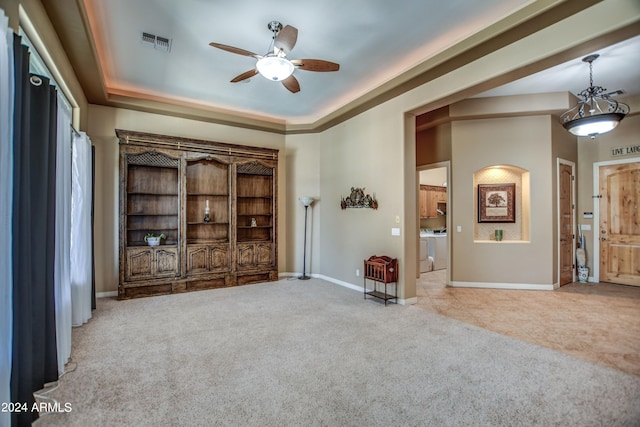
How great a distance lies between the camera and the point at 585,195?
6371 millimetres

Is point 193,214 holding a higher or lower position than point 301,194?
lower

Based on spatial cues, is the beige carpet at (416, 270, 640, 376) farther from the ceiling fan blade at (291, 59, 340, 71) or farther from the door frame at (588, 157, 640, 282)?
the ceiling fan blade at (291, 59, 340, 71)

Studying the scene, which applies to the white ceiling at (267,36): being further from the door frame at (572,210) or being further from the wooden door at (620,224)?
the wooden door at (620,224)

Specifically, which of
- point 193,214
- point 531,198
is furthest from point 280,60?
point 531,198

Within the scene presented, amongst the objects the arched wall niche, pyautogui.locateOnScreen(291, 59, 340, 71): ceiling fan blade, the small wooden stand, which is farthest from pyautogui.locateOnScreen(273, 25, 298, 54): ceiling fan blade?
the arched wall niche

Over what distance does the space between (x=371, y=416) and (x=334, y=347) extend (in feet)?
3.56

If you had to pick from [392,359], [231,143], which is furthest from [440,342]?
[231,143]

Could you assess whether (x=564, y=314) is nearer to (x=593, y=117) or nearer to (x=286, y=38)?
(x=593, y=117)

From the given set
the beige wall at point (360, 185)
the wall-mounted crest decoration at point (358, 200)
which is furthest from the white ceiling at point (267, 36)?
the wall-mounted crest decoration at point (358, 200)

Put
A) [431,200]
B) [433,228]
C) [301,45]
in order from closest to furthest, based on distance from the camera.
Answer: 1. [301,45]
2. [431,200]
3. [433,228]

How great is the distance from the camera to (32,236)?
212cm

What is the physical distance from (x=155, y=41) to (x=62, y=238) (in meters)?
2.54

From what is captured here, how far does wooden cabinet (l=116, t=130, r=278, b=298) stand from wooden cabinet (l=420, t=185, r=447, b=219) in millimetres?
4477

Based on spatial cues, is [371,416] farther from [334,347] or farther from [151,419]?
[151,419]
